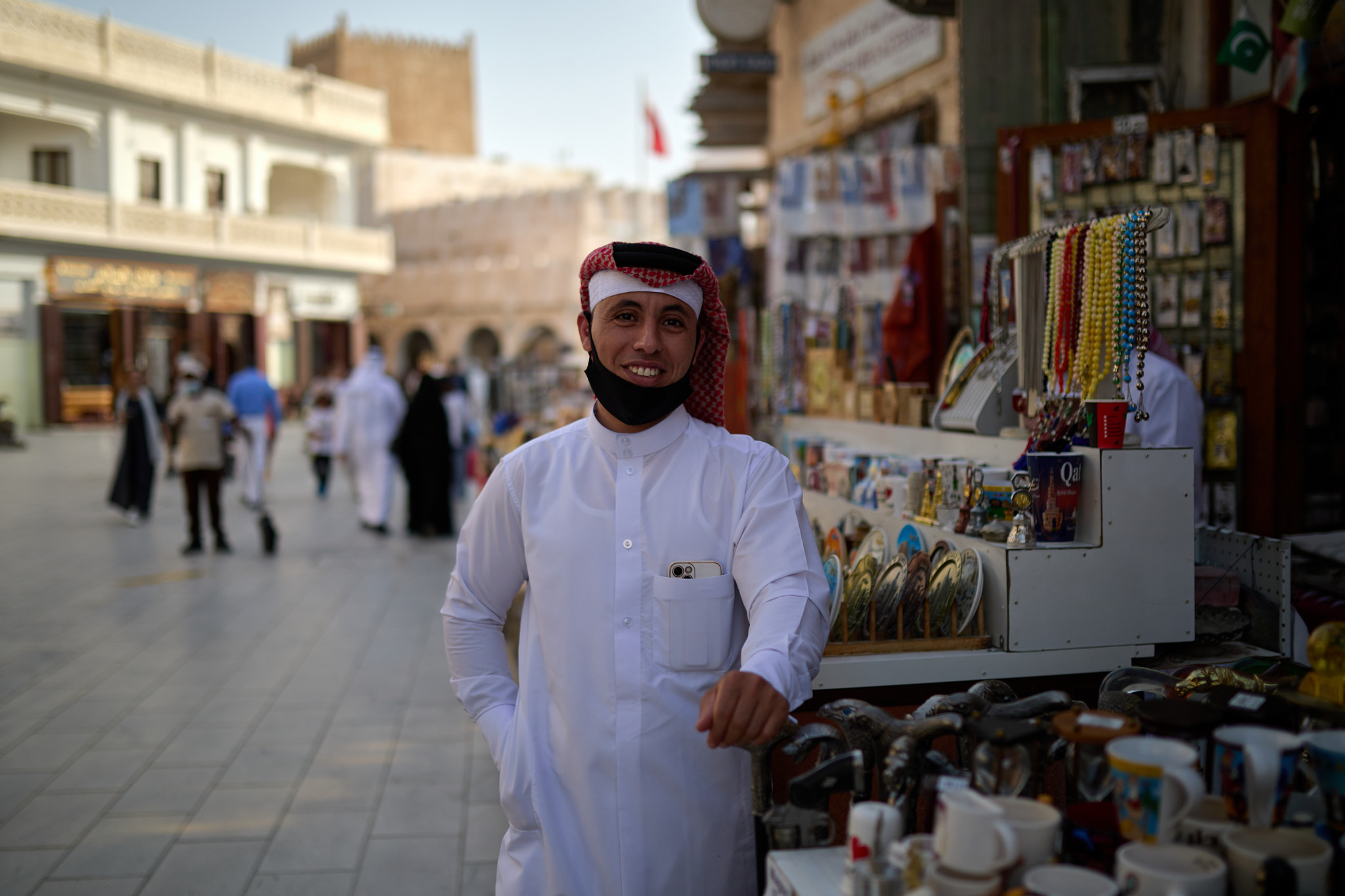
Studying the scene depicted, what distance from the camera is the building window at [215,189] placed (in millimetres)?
25391

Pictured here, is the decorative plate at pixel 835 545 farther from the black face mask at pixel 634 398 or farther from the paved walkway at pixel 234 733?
the paved walkway at pixel 234 733

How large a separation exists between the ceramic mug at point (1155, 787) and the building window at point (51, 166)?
85.3ft

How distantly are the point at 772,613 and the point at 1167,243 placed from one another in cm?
327

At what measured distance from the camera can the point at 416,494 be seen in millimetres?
9883

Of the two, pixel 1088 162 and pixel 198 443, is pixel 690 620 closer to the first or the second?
pixel 1088 162

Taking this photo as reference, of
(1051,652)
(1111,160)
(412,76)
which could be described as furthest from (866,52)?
(412,76)

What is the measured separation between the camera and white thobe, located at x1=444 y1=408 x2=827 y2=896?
170cm

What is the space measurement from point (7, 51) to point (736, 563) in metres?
23.2

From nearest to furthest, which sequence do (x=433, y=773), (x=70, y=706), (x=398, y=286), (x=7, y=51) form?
(x=433, y=773), (x=70, y=706), (x=7, y=51), (x=398, y=286)

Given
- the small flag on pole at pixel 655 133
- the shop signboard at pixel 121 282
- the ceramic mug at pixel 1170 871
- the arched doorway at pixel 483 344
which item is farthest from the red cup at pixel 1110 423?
the arched doorway at pixel 483 344

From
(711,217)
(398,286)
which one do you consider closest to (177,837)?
(711,217)

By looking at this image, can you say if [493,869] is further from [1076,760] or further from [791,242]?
[791,242]

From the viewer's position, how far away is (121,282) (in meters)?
23.3

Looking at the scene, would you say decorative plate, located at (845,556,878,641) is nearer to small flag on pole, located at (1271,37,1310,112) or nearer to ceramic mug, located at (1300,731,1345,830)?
ceramic mug, located at (1300,731,1345,830)
